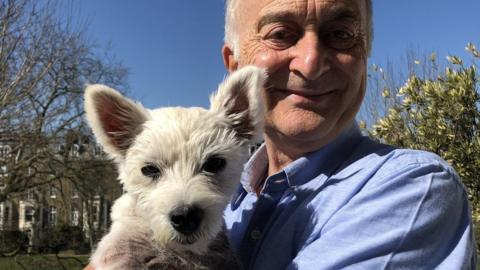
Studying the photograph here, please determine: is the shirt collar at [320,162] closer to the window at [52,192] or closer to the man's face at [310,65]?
the man's face at [310,65]

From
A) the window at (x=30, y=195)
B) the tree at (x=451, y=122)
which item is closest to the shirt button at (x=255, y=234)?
the tree at (x=451, y=122)

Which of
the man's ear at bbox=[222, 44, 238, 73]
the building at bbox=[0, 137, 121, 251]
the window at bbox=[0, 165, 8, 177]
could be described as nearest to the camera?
the man's ear at bbox=[222, 44, 238, 73]

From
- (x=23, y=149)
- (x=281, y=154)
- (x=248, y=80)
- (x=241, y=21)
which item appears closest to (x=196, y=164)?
(x=248, y=80)

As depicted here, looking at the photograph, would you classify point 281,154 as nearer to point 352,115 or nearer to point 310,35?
point 352,115

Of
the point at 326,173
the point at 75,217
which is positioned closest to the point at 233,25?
the point at 326,173

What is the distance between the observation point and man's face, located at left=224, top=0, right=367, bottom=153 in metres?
2.85

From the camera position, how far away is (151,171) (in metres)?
2.59

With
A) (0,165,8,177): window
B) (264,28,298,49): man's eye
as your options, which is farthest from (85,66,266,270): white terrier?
(0,165,8,177): window

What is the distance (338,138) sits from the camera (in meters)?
2.91

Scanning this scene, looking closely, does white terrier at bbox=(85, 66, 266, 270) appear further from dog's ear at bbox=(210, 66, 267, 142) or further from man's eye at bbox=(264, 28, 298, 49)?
man's eye at bbox=(264, 28, 298, 49)

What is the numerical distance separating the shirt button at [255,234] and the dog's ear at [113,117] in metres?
0.77

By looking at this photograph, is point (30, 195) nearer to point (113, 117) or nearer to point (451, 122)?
point (451, 122)

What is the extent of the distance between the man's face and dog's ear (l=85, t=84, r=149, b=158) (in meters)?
0.72

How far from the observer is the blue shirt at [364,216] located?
2160mm
